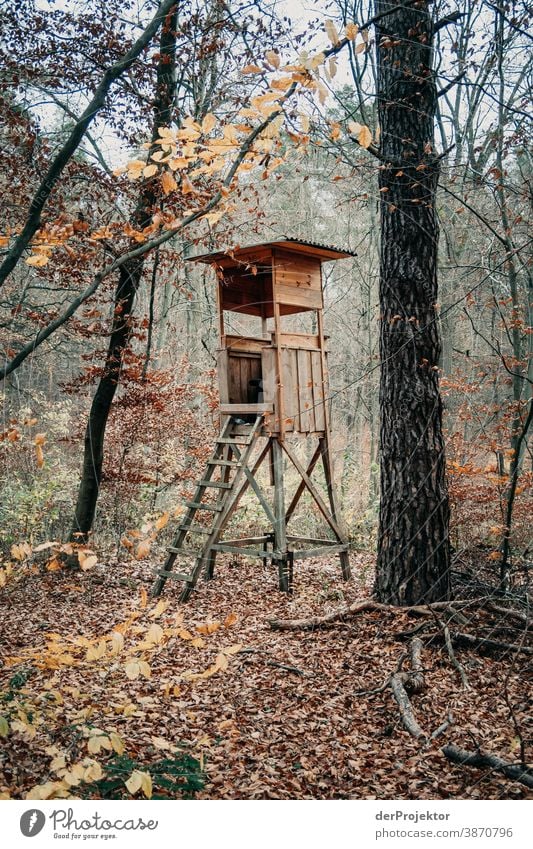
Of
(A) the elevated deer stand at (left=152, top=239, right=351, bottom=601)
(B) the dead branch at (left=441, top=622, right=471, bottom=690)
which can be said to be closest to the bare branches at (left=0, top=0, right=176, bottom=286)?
(B) the dead branch at (left=441, top=622, right=471, bottom=690)

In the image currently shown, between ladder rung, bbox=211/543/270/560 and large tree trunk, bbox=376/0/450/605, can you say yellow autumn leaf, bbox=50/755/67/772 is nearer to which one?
large tree trunk, bbox=376/0/450/605

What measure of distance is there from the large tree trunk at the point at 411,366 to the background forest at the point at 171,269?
0.27 metres

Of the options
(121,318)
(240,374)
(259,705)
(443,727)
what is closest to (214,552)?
(240,374)

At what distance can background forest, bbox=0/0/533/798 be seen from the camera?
11.3 ft

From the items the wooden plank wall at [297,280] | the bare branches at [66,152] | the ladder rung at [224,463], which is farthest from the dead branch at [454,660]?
the wooden plank wall at [297,280]

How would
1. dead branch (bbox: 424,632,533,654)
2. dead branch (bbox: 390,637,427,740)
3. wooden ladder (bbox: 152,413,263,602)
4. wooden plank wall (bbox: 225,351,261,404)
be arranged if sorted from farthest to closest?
wooden plank wall (bbox: 225,351,261,404) < wooden ladder (bbox: 152,413,263,602) < dead branch (bbox: 424,632,533,654) < dead branch (bbox: 390,637,427,740)

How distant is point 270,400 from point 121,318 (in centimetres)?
195

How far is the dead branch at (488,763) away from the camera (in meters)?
3.31

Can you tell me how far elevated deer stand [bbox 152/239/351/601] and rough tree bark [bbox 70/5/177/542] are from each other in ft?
2.84

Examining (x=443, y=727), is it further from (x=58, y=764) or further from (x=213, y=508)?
(x=213, y=508)

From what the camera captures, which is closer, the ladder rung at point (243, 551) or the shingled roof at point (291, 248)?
the shingled roof at point (291, 248)

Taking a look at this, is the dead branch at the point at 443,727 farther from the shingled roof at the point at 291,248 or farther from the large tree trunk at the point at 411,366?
the shingled roof at the point at 291,248
